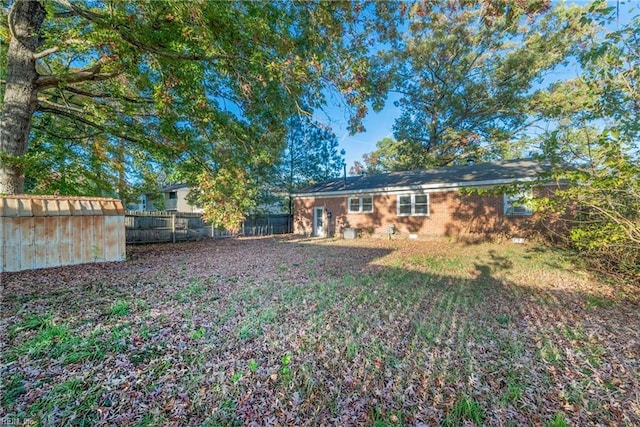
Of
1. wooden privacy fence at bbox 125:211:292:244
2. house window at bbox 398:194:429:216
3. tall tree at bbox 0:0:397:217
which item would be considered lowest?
wooden privacy fence at bbox 125:211:292:244

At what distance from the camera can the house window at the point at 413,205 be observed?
13.8 m

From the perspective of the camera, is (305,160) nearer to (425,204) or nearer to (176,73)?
(425,204)

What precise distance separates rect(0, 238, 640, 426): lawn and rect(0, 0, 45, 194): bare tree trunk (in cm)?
274

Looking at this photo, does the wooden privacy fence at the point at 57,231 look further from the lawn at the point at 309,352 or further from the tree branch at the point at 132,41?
the tree branch at the point at 132,41

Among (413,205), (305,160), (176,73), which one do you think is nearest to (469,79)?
(413,205)

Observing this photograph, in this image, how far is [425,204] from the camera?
13773mm

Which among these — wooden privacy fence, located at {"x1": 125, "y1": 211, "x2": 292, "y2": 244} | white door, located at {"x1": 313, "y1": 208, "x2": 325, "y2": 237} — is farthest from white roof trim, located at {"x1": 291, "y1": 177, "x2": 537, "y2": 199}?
wooden privacy fence, located at {"x1": 125, "y1": 211, "x2": 292, "y2": 244}

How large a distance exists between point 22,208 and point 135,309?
450cm

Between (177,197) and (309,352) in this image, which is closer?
(309,352)

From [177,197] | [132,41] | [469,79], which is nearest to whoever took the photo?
[132,41]

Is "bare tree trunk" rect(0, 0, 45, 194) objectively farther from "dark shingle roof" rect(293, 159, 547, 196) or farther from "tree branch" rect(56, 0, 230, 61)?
"dark shingle roof" rect(293, 159, 547, 196)

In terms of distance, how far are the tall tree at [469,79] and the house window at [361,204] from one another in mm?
7913

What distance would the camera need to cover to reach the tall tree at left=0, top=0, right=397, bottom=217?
4965 millimetres

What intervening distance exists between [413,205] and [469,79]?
36.4 feet
